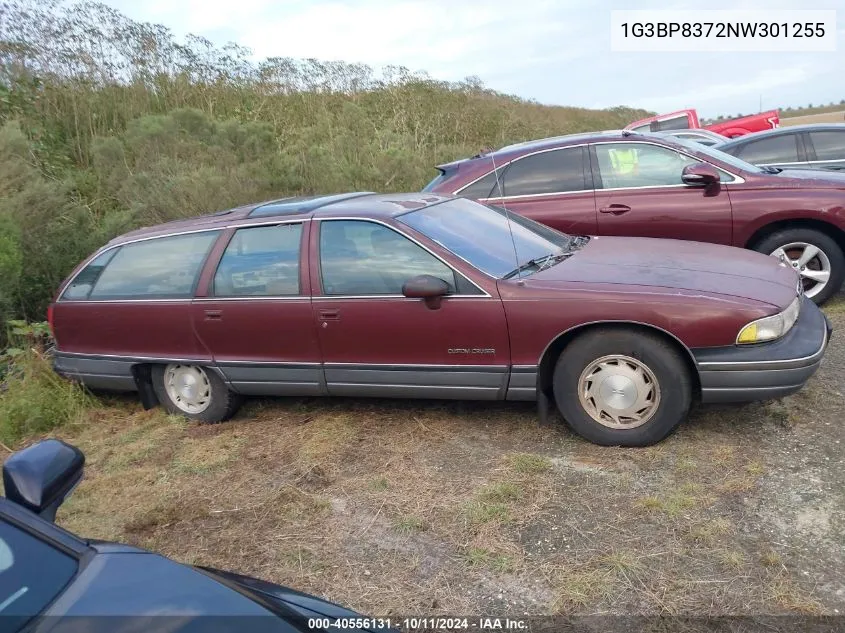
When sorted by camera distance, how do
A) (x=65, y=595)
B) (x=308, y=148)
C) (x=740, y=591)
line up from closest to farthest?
(x=65, y=595)
(x=740, y=591)
(x=308, y=148)

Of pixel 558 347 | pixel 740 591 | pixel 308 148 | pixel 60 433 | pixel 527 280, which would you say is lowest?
pixel 740 591

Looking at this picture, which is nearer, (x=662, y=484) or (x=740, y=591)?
(x=740, y=591)

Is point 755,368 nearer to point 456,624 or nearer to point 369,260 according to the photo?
point 456,624

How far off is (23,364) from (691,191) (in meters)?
5.84

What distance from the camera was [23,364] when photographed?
5699mm

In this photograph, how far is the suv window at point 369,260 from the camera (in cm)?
413

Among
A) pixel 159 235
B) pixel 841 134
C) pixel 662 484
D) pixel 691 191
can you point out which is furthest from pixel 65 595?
pixel 841 134

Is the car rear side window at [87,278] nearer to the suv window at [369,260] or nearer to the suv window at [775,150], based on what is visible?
the suv window at [369,260]

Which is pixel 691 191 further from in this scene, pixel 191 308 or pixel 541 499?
pixel 191 308

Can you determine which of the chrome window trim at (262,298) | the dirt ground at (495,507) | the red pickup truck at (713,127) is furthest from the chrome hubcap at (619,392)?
the red pickup truck at (713,127)

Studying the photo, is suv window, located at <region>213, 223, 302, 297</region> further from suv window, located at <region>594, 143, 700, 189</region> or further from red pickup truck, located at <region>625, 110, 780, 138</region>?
red pickup truck, located at <region>625, 110, 780, 138</region>

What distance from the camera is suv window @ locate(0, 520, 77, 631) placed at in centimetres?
172

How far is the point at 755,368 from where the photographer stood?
357cm

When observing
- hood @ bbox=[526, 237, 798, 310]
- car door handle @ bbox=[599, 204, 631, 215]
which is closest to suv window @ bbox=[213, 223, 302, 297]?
hood @ bbox=[526, 237, 798, 310]
